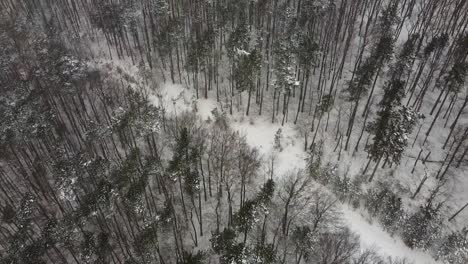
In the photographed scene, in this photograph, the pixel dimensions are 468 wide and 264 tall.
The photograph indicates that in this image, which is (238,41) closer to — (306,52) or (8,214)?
(306,52)

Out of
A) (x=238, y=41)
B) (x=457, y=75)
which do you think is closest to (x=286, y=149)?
(x=238, y=41)

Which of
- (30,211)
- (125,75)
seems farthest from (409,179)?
(30,211)

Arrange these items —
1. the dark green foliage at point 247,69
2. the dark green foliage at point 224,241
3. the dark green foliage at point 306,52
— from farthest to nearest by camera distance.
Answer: the dark green foliage at point 306,52 → the dark green foliage at point 247,69 → the dark green foliage at point 224,241

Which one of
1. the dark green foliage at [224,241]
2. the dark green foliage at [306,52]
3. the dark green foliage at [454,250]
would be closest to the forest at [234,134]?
the dark green foliage at [454,250]

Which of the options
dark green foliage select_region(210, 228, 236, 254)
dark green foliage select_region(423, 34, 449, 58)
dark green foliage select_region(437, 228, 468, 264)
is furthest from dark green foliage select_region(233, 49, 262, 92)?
dark green foliage select_region(437, 228, 468, 264)

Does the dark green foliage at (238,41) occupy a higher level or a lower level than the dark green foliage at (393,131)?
higher

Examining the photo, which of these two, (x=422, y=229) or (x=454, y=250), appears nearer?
(x=454, y=250)

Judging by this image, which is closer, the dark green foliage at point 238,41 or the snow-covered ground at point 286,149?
the snow-covered ground at point 286,149

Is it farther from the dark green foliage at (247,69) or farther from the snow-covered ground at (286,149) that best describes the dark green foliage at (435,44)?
the dark green foliage at (247,69)

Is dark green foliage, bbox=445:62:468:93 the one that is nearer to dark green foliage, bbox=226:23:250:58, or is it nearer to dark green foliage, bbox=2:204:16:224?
dark green foliage, bbox=226:23:250:58

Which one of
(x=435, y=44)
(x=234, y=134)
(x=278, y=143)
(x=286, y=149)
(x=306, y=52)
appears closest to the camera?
(x=278, y=143)

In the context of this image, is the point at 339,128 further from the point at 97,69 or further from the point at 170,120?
the point at 97,69
